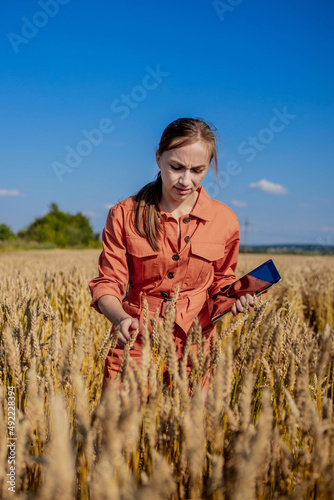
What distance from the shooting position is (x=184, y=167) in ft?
5.99

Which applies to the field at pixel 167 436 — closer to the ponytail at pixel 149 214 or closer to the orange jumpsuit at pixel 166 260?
the orange jumpsuit at pixel 166 260

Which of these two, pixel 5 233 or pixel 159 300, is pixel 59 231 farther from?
pixel 159 300

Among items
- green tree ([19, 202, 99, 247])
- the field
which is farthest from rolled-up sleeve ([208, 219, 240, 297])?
green tree ([19, 202, 99, 247])

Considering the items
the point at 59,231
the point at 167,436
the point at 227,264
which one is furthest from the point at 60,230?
the point at 167,436

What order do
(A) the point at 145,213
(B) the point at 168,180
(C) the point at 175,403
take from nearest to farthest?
(C) the point at 175,403 < (B) the point at 168,180 < (A) the point at 145,213

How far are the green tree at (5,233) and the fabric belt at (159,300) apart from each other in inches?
1299

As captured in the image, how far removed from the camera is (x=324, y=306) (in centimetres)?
455

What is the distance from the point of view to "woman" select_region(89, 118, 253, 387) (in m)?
1.86

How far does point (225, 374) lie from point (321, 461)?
0.84 ft

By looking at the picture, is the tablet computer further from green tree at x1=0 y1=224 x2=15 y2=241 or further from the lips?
green tree at x1=0 y1=224 x2=15 y2=241

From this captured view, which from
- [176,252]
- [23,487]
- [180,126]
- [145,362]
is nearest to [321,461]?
[145,362]

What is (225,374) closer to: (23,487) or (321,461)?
(321,461)

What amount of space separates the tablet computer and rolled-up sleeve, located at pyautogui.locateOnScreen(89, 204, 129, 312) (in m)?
0.49

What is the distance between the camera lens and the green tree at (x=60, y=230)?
43.7 metres
